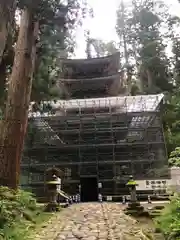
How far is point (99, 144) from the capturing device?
1714 centimetres

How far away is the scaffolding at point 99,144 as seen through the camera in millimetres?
16797

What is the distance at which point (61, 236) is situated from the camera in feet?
15.8

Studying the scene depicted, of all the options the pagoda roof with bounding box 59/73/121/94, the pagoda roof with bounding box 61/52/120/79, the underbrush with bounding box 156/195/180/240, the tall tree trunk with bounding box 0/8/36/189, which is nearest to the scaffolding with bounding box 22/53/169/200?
the pagoda roof with bounding box 59/73/121/94

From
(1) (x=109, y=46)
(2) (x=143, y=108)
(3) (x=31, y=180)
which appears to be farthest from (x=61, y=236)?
(1) (x=109, y=46)

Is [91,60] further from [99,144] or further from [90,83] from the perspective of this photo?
[99,144]

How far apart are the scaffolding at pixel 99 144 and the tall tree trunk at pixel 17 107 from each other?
874 cm

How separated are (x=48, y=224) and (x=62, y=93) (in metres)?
18.0

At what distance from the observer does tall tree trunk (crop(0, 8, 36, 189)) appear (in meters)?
6.20

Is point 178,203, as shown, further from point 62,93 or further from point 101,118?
point 62,93

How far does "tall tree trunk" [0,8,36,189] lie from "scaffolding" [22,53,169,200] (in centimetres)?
874

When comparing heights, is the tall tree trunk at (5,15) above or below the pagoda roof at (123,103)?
below

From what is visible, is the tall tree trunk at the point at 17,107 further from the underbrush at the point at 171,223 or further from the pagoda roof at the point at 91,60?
the pagoda roof at the point at 91,60

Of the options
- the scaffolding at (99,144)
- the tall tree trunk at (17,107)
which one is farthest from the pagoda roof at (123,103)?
the tall tree trunk at (17,107)

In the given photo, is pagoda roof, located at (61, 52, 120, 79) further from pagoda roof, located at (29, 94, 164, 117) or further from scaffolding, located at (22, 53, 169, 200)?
scaffolding, located at (22, 53, 169, 200)
